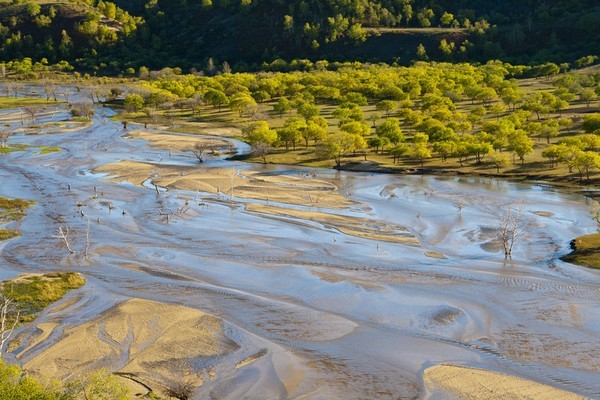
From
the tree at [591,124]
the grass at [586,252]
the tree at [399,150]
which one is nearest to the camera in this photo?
the grass at [586,252]

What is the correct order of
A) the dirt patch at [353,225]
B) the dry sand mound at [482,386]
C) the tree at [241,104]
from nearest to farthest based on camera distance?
the dry sand mound at [482,386], the dirt patch at [353,225], the tree at [241,104]

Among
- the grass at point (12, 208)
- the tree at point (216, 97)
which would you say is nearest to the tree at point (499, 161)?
the grass at point (12, 208)

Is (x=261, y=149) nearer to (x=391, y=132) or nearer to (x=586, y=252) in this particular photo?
(x=391, y=132)

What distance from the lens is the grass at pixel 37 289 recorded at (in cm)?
4103

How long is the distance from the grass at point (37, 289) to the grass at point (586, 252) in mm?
35881

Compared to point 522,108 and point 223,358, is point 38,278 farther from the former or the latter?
point 522,108

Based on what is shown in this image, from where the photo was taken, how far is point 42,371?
3291cm

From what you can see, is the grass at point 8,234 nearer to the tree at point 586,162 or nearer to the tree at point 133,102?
the tree at point 586,162

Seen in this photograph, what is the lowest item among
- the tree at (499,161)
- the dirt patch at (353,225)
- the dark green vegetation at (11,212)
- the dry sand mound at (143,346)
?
the dry sand mound at (143,346)

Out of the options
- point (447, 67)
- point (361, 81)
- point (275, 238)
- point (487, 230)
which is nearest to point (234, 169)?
point (275, 238)

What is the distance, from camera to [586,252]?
1972 inches

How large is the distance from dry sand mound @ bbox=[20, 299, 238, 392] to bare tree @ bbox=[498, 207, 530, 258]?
77.9 feet

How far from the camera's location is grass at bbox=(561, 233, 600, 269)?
158ft

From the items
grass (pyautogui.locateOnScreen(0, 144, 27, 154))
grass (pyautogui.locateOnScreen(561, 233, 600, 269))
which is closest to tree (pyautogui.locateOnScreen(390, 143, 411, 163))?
grass (pyautogui.locateOnScreen(561, 233, 600, 269))
